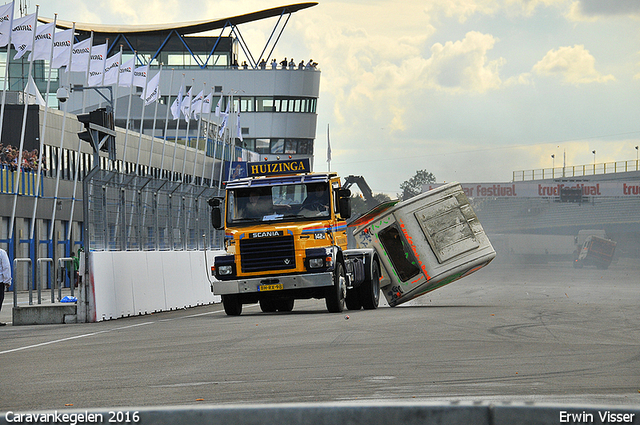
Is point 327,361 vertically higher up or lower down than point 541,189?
lower down

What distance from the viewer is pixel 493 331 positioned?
13070 mm

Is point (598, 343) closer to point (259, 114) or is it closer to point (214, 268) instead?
point (214, 268)

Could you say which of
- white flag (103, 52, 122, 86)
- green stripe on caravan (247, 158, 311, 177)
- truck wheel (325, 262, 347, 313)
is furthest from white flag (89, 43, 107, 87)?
truck wheel (325, 262, 347, 313)

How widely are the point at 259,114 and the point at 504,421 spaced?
88.8 meters

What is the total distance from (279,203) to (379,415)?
13709 millimetres

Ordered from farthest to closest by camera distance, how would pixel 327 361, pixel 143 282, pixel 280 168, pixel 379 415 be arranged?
pixel 143 282 → pixel 280 168 → pixel 327 361 → pixel 379 415

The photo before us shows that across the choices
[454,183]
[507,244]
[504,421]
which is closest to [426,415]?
[504,421]

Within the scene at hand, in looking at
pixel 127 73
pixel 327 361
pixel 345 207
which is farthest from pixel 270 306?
pixel 127 73

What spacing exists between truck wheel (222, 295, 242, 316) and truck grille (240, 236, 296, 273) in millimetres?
730

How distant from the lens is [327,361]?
9.62 m

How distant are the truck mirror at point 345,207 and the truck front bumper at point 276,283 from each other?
136 centimetres

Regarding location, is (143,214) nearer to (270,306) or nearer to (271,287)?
(270,306)

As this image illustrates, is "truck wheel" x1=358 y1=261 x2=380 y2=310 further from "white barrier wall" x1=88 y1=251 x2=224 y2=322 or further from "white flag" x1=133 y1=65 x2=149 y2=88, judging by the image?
"white flag" x1=133 y1=65 x2=149 y2=88

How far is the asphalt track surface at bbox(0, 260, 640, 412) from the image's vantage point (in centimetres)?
715
